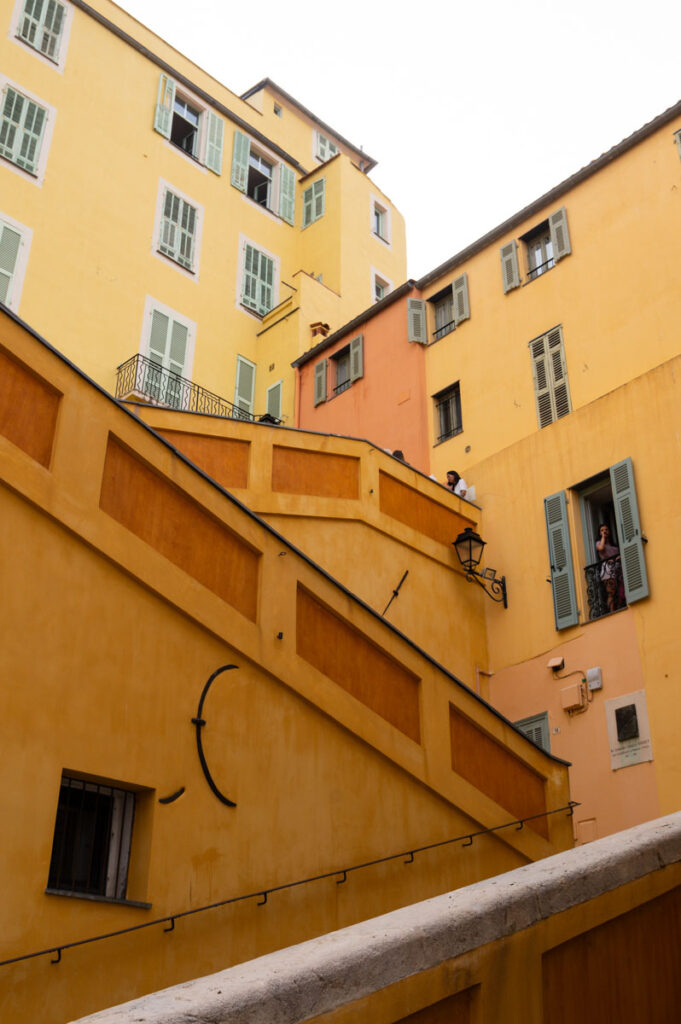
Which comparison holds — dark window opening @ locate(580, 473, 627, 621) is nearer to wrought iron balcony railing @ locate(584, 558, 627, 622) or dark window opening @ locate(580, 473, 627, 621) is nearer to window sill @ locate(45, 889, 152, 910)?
wrought iron balcony railing @ locate(584, 558, 627, 622)

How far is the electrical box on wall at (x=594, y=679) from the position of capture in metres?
12.3

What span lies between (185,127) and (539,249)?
989cm

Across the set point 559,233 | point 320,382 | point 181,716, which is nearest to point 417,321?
point 320,382

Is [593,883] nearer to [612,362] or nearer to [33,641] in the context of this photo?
[33,641]

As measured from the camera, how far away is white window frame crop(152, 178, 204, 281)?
20.1 meters

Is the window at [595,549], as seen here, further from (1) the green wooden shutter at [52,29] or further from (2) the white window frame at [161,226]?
(1) the green wooden shutter at [52,29]

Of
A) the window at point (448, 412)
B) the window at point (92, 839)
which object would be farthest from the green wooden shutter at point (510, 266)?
the window at point (92, 839)

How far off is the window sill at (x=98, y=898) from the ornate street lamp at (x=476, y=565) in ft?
28.4

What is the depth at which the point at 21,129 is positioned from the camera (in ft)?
60.8

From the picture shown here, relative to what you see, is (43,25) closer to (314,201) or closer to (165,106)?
(165,106)

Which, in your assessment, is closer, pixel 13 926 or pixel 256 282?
pixel 13 926

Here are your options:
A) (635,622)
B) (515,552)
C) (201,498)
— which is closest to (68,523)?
(201,498)

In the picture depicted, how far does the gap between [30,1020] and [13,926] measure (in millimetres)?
447

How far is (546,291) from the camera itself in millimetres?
15648
